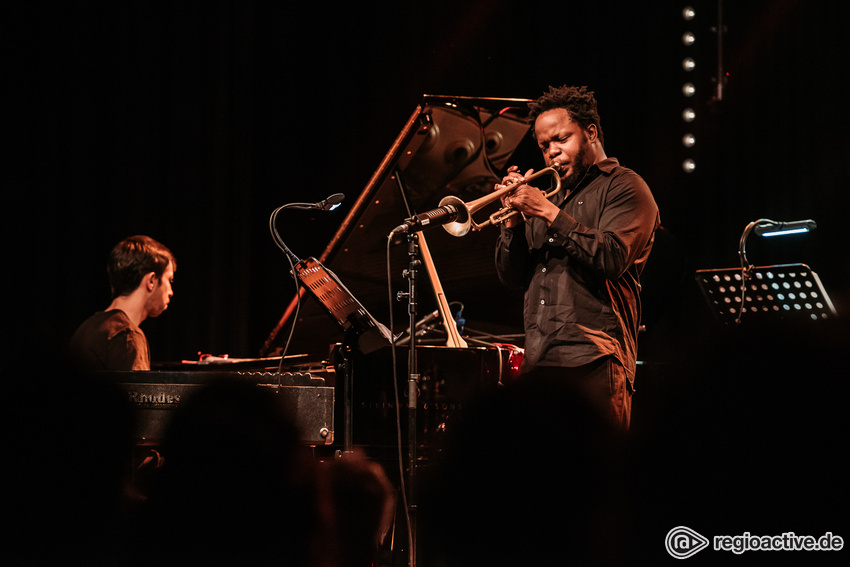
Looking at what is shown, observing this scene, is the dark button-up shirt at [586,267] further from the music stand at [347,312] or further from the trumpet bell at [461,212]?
the music stand at [347,312]

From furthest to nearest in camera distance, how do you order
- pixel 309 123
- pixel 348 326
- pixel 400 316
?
pixel 309 123
pixel 400 316
pixel 348 326

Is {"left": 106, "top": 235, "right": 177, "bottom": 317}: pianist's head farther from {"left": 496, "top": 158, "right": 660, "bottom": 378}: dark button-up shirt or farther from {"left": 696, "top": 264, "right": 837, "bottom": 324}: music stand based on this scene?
{"left": 696, "top": 264, "right": 837, "bottom": 324}: music stand

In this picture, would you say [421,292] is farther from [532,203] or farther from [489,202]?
[532,203]

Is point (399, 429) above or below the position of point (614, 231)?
below

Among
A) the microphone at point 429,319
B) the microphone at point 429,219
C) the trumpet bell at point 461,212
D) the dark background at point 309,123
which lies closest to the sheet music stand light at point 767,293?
the dark background at point 309,123

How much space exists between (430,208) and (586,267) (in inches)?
56.8

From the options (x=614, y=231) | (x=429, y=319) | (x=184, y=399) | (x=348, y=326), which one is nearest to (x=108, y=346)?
(x=184, y=399)

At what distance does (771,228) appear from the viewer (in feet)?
13.7

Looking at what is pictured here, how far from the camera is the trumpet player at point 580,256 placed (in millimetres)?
2535

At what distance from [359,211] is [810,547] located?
2.48 m

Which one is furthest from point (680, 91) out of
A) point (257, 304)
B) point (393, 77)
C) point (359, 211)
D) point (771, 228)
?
point (257, 304)

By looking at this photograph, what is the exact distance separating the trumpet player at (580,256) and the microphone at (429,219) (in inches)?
8.1

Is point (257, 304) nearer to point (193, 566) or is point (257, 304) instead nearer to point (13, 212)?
point (13, 212)
